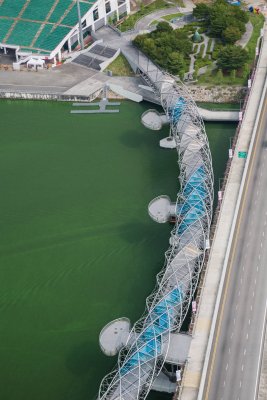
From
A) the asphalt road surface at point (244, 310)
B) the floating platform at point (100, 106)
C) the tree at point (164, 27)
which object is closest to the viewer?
the asphalt road surface at point (244, 310)

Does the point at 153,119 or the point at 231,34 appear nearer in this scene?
the point at 153,119

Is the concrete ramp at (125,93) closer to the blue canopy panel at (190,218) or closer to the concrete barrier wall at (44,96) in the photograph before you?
the concrete barrier wall at (44,96)

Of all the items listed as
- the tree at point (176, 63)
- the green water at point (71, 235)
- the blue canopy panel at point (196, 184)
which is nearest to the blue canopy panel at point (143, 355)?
the green water at point (71, 235)

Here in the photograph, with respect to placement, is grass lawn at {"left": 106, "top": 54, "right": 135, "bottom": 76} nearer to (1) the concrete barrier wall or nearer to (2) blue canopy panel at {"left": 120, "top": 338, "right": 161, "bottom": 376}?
(1) the concrete barrier wall

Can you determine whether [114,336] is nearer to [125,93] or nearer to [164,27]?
[125,93]

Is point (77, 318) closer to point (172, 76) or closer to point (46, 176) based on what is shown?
point (46, 176)

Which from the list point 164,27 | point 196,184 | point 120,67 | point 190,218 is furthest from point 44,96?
point 190,218

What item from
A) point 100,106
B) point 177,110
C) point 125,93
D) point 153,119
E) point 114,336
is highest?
point 125,93
